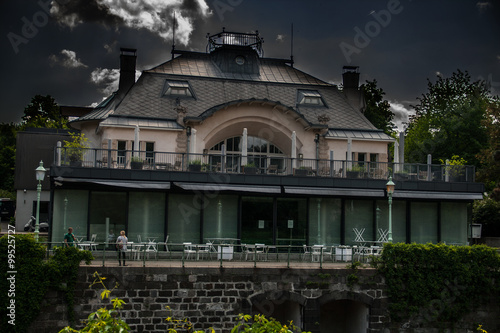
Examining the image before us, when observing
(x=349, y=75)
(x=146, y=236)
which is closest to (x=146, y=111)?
(x=146, y=236)

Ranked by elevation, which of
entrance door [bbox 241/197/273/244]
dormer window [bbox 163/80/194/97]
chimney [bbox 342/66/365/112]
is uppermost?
chimney [bbox 342/66/365/112]

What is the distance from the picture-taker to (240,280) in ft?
70.2

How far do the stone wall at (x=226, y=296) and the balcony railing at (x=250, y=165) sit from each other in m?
7.37

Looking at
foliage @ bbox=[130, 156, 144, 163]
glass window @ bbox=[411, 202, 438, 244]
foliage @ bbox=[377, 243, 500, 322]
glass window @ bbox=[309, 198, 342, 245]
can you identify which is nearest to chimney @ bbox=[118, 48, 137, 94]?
foliage @ bbox=[130, 156, 144, 163]

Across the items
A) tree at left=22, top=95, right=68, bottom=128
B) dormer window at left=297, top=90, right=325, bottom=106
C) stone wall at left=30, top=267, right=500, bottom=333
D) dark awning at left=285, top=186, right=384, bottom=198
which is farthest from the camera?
tree at left=22, top=95, right=68, bottom=128

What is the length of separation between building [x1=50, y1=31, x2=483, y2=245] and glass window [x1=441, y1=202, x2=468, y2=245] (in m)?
0.05

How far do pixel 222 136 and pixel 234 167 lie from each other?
635 centimetres

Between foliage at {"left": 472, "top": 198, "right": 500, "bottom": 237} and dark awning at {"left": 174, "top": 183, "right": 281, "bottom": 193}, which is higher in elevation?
dark awning at {"left": 174, "top": 183, "right": 281, "bottom": 193}

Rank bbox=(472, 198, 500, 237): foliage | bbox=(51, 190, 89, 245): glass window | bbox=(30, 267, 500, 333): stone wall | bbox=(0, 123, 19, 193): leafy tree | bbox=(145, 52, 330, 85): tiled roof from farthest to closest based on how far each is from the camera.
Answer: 1. bbox=(0, 123, 19, 193): leafy tree
2. bbox=(472, 198, 500, 237): foliage
3. bbox=(145, 52, 330, 85): tiled roof
4. bbox=(51, 190, 89, 245): glass window
5. bbox=(30, 267, 500, 333): stone wall

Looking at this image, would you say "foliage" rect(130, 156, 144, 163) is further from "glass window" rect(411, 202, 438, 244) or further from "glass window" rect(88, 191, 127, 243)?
"glass window" rect(411, 202, 438, 244)

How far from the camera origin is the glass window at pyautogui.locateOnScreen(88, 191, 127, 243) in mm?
26641

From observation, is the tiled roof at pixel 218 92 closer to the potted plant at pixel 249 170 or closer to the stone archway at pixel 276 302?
the potted plant at pixel 249 170

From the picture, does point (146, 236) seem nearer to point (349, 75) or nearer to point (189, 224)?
point (189, 224)

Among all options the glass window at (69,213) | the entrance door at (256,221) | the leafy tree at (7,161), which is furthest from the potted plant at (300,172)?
the leafy tree at (7,161)
